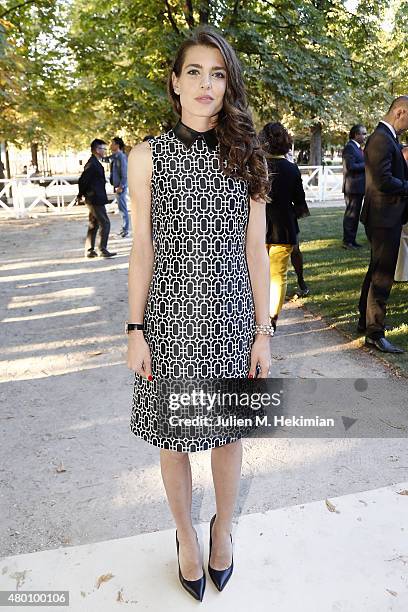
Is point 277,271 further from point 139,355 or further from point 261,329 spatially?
point 139,355

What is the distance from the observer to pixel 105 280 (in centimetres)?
840

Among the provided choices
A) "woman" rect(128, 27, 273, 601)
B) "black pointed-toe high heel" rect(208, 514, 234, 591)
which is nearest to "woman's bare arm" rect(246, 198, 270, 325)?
"woman" rect(128, 27, 273, 601)

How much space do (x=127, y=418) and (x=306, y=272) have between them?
17.1 ft

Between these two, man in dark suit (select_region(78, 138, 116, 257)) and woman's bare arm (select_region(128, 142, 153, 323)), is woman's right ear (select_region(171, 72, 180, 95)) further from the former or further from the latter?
man in dark suit (select_region(78, 138, 116, 257))

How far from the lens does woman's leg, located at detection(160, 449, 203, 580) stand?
228cm

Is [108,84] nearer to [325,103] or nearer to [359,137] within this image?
[325,103]

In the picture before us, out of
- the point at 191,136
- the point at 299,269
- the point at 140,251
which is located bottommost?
the point at 299,269

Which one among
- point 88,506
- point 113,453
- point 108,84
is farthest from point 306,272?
point 108,84

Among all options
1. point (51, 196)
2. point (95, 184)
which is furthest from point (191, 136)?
point (51, 196)

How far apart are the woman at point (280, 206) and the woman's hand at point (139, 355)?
325 cm

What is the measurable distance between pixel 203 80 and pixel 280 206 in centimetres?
351

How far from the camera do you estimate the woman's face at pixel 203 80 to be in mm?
2068

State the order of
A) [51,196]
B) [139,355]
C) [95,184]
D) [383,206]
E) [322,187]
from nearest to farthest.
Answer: [139,355] → [383,206] → [95,184] → [322,187] → [51,196]

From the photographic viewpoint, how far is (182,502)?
2.32m
